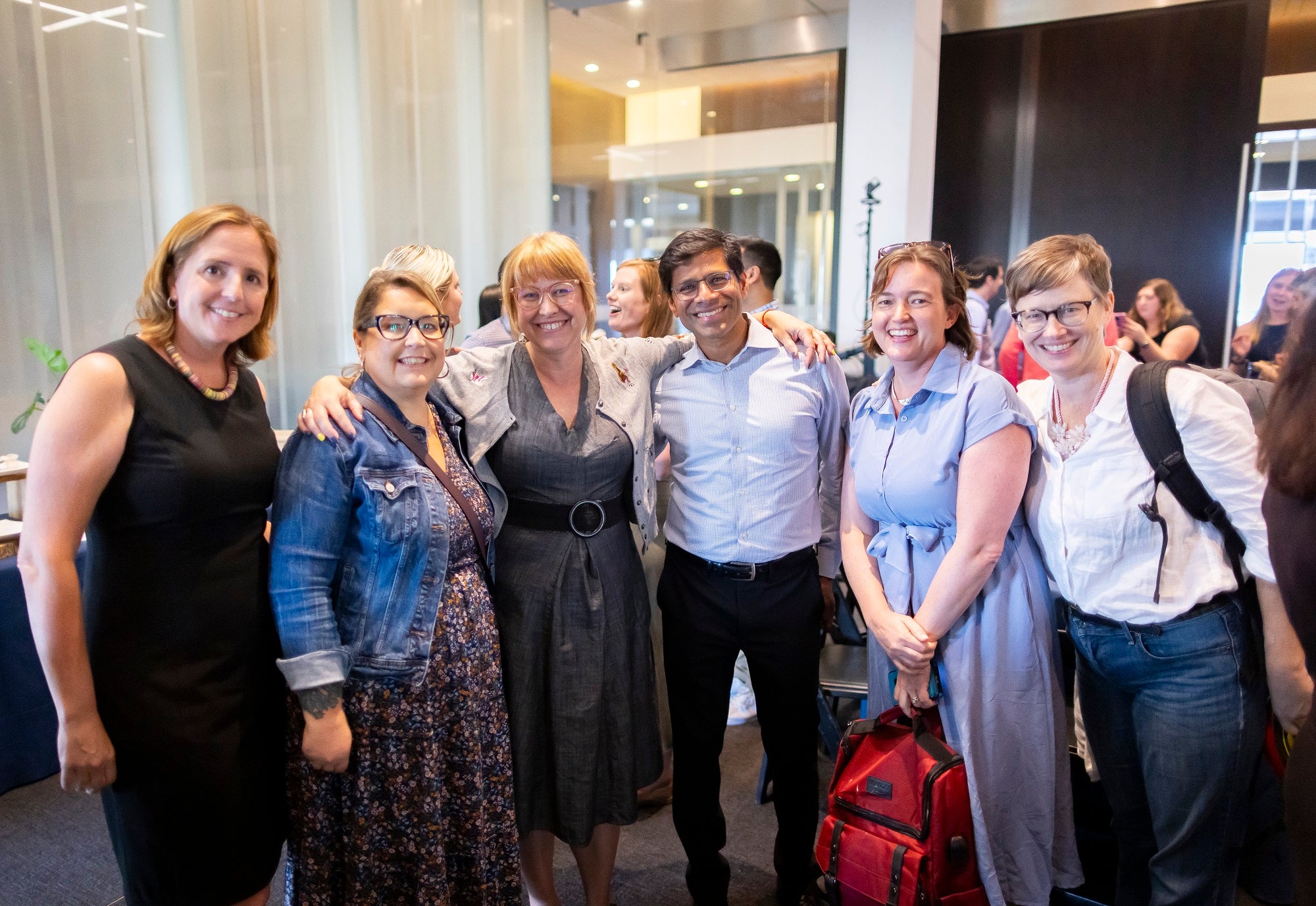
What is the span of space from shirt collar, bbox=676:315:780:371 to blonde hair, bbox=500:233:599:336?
300 mm

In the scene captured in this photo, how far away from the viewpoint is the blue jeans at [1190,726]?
1.57 metres

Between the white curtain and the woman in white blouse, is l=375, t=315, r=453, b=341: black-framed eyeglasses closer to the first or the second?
the woman in white blouse

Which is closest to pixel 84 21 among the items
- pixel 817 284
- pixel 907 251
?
pixel 907 251

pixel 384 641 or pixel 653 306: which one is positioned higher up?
pixel 653 306

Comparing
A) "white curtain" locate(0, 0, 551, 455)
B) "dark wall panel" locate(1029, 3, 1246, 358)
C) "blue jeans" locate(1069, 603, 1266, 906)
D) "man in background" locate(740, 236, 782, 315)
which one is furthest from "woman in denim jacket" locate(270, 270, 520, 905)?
"dark wall panel" locate(1029, 3, 1246, 358)

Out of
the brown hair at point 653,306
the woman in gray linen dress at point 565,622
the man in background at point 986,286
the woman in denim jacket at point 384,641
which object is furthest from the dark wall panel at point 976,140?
the woman in denim jacket at point 384,641

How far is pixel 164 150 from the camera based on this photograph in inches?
140

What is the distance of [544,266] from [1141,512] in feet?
4.16

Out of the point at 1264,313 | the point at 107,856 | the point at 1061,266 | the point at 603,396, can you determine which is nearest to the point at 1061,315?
the point at 1061,266

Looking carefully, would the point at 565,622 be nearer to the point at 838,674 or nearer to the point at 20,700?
the point at 838,674

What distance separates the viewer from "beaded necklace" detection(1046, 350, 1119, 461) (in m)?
1.68

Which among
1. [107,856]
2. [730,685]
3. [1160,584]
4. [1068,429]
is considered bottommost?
[107,856]

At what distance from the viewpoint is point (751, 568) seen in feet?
6.50

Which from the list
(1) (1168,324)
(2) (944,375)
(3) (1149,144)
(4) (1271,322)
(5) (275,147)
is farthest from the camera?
(3) (1149,144)
